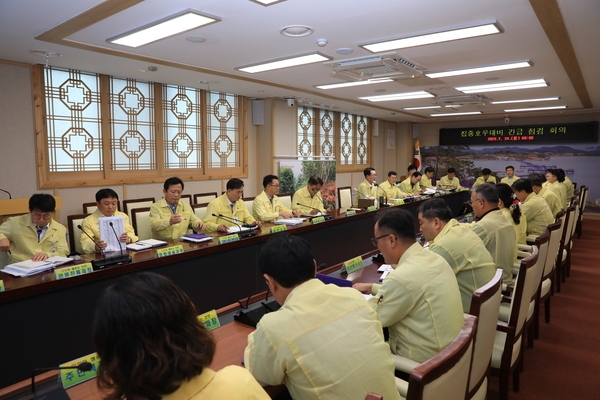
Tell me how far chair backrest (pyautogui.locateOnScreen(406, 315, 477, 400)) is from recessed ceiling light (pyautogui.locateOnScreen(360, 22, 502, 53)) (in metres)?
2.98

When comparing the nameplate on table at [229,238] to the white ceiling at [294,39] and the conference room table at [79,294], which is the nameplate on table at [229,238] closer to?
the conference room table at [79,294]

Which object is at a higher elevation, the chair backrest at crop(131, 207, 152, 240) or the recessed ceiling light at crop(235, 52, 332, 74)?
the recessed ceiling light at crop(235, 52, 332, 74)

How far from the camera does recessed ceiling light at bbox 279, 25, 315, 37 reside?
3.45 m

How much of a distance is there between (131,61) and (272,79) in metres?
1.93

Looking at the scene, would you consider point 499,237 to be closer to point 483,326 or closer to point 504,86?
point 483,326

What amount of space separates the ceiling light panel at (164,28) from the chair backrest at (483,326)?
8.90 ft

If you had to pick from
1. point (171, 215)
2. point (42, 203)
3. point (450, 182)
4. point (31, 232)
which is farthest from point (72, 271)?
point (450, 182)

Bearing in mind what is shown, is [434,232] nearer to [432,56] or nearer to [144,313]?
[144,313]

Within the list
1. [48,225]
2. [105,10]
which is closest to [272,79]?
[105,10]

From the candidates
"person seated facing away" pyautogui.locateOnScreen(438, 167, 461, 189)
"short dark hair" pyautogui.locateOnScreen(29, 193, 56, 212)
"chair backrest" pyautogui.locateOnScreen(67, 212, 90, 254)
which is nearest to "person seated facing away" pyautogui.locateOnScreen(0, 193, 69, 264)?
"short dark hair" pyautogui.locateOnScreen(29, 193, 56, 212)

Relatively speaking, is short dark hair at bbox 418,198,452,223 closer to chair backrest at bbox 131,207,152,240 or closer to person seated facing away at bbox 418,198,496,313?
person seated facing away at bbox 418,198,496,313

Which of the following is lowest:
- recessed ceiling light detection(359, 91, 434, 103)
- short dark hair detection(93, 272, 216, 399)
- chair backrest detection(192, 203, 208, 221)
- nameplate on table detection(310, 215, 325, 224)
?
nameplate on table detection(310, 215, 325, 224)

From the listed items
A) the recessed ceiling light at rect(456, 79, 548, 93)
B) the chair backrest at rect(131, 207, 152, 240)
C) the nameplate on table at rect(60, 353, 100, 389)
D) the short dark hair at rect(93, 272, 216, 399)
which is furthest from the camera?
the recessed ceiling light at rect(456, 79, 548, 93)

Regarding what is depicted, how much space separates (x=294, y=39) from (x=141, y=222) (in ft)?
7.89
